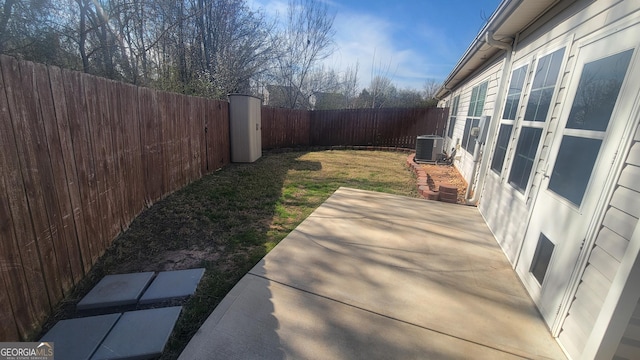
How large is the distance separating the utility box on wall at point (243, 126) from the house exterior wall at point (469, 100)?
570 centimetres

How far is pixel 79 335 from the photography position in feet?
5.40

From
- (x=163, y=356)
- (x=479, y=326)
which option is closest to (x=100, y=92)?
(x=163, y=356)

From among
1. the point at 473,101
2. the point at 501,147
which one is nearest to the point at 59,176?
the point at 501,147

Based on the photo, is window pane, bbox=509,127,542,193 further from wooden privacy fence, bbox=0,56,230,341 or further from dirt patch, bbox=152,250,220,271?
wooden privacy fence, bbox=0,56,230,341

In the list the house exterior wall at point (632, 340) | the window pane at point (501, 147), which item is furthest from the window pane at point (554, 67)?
the house exterior wall at point (632, 340)

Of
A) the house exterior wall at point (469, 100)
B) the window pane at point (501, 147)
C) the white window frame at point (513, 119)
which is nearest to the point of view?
the white window frame at point (513, 119)

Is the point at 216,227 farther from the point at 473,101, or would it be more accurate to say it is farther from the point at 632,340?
the point at 473,101

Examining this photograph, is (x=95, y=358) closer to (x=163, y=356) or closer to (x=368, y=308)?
(x=163, y=356)

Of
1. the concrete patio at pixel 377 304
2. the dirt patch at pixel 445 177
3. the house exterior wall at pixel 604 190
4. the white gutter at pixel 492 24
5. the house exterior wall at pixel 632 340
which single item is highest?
the white gutter at pixel 492 24

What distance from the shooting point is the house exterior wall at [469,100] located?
4727 millimetres

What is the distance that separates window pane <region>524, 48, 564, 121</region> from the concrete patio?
1.58m

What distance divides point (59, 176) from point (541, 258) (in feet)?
13.2

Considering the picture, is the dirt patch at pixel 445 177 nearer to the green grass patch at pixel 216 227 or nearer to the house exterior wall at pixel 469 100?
the house exterior wall at pixel 469 100

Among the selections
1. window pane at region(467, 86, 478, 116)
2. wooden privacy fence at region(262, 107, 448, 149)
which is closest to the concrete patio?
window pane at region(467, 86, 478, 116)
